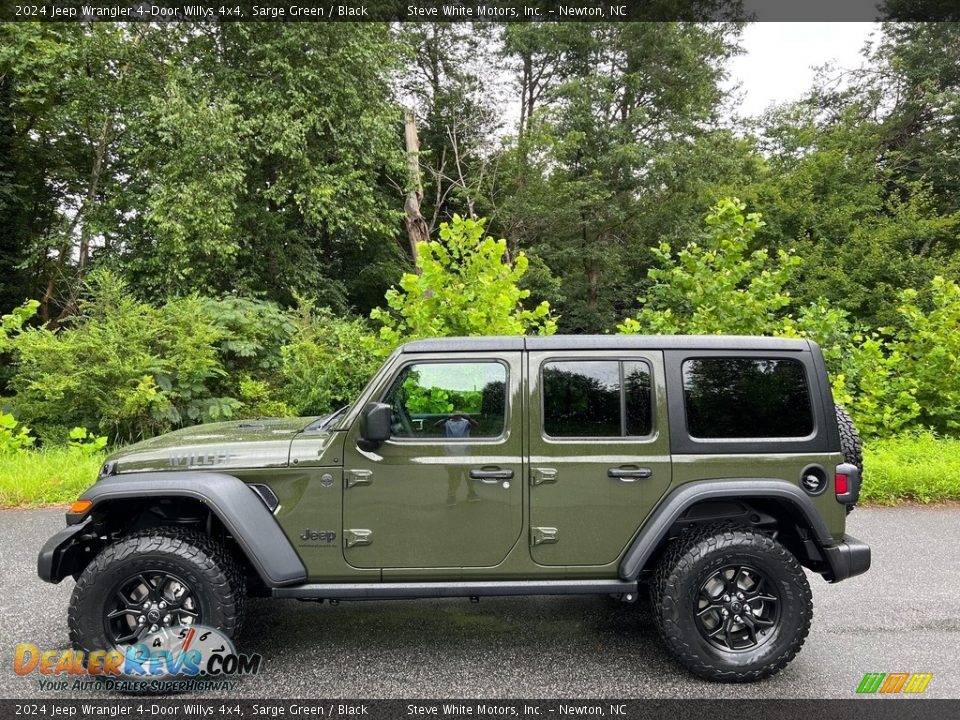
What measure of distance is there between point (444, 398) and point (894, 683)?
268cm

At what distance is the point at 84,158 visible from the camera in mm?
15797

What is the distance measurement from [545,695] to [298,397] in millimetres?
6785

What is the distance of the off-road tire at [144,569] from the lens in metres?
3.14

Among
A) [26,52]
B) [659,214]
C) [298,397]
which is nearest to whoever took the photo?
[298,397]

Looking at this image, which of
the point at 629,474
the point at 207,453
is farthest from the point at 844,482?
the point at 207,453

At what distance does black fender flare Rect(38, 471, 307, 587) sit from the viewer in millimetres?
3152

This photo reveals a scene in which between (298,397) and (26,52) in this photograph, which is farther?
(26,52)

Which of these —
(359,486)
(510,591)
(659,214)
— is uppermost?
(659,214)

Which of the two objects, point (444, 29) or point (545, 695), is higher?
point (444, 29)

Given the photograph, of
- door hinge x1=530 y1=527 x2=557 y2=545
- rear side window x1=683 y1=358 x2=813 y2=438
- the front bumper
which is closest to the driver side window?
door hinge x1=530 y1=527 x2=557 y2=545

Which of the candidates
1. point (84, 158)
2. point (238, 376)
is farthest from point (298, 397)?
point (84, 158)

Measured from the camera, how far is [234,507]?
3164 mm

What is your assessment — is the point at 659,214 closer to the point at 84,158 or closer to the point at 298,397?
the point at 298,397

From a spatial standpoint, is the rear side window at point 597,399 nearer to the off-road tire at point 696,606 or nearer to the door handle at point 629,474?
the door handle at point 629,474
